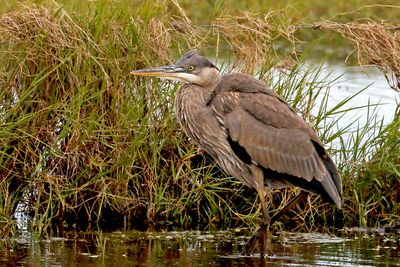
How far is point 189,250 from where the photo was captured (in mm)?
7258

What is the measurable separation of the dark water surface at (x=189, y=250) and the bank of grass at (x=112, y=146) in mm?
233

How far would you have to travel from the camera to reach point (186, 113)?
25.1 ft

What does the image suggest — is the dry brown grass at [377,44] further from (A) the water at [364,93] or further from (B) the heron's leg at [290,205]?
(A) the water at [364,93]

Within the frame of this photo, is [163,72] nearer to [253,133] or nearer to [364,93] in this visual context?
[253,133]

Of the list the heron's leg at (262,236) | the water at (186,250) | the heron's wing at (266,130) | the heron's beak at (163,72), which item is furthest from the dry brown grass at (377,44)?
the heron's leg at (262,236)

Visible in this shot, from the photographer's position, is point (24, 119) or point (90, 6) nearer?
point (24, 119)

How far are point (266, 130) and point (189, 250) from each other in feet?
3.46

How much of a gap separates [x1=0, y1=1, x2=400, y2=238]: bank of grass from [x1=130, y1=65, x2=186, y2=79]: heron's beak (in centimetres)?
56

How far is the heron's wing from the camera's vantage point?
7.44 meters

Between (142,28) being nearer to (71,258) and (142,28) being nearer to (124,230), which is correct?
(124,230)

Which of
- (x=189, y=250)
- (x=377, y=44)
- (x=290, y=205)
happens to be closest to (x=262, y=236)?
(x=290, y=205)

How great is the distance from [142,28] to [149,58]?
25cm

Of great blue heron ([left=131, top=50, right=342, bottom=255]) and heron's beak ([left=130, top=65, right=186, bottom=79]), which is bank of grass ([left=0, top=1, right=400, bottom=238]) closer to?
great blue heron ([left=131, top=50, right=342, bottom=255])

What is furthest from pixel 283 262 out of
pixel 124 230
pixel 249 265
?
pixel 124 230
